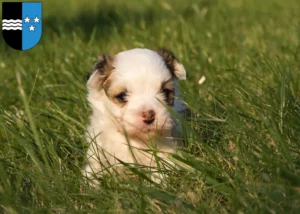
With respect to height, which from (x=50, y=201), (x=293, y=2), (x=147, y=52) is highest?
(x=147, y=52)

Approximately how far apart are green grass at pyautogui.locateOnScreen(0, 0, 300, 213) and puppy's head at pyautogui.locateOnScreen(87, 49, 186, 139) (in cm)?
22

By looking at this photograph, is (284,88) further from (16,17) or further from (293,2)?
(293,2)

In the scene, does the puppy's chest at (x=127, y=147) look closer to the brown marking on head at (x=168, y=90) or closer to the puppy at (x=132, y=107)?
the puppy at (x=132, y=107)

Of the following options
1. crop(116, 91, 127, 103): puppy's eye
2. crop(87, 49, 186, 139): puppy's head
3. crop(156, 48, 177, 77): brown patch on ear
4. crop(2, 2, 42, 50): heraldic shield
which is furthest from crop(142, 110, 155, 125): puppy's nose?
crop(2, 2, 42, 50): heraldic shield

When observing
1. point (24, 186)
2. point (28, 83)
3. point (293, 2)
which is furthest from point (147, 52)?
point (293, 2)

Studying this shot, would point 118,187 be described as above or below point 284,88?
below

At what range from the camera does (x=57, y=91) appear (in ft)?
19.8

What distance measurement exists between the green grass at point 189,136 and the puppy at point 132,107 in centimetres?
16

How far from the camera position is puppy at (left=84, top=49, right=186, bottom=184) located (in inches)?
168

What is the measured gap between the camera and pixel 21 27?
25.3 ft

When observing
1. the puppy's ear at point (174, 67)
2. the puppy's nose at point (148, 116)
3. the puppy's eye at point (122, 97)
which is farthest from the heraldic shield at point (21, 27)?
the puppy's nose at point (148, 116)

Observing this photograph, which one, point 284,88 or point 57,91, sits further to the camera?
point 57,91

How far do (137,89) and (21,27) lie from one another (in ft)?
12.0

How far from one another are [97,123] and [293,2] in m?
7.79
